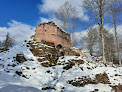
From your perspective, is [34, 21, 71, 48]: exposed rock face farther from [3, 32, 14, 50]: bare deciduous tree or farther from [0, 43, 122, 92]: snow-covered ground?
[3, 32, 14, 50]: bare deciduous tree

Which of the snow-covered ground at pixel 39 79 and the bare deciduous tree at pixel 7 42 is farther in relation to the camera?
the bare deciduous tree at pixel 7 42

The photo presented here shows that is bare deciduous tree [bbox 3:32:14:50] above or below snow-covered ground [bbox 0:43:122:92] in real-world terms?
above

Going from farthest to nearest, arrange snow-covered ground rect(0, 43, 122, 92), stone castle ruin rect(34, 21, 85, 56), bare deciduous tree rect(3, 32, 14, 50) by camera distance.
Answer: bare deciduous tree rect(3, 32, 14, 50) < stone castle ruin rect(34, 21, 85, 56) < snow-covered ground rect(0, 43, 122, 92)

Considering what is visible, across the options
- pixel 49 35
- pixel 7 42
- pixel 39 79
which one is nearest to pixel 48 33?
pixel 49 35

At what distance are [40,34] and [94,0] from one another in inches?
343

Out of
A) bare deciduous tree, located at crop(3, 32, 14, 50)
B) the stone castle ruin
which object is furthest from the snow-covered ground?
bare deciduous tree, located at crop(3, 32, 14, 50)

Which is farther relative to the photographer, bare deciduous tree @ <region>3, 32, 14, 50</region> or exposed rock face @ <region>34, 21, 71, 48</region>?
bare deciduous tree @ <region>3, 32, 14, 50</region>

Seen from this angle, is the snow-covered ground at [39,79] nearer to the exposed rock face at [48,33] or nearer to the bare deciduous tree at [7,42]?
the exposed rock face at [48,33]

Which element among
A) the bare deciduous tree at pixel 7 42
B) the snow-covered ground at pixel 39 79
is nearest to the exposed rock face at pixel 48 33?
the snow-covered ground at pixel 39 79

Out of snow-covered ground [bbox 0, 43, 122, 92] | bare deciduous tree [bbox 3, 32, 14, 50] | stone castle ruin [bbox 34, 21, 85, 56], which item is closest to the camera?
snow-covered ground [bbox 0, 43, 122, 92]

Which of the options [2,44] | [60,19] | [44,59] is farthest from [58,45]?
[2,44]

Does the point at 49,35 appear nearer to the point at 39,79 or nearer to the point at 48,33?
the point at 48,33

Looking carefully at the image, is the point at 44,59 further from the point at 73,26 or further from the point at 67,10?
the point at 67,10

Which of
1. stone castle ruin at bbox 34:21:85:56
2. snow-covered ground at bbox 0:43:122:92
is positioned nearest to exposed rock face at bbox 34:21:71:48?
stone castle ruin at bbox 34:21:85:56
